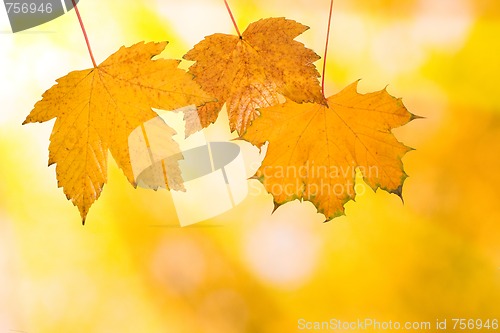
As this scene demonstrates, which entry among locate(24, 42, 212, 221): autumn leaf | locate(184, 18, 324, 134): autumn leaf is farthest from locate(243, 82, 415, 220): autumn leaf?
locate(24, 42, 212, 221): autumn leaf

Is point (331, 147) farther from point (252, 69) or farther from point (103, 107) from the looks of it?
point (103, 107)

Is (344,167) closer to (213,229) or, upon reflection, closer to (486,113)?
(213,229)

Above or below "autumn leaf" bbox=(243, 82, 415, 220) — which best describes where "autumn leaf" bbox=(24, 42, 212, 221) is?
above

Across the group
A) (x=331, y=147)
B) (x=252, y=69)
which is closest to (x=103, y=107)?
Result: (x=252, y=69)

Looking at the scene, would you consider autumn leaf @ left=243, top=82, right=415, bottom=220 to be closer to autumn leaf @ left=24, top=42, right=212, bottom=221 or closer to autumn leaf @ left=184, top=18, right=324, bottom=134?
autumn leaf @ left=184, top=18, right=324, bottom=134

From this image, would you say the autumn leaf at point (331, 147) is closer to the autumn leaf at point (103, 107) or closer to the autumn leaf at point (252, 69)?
the autumn leaf at point (252, 69)

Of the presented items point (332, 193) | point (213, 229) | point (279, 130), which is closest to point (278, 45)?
point (279, 130)
